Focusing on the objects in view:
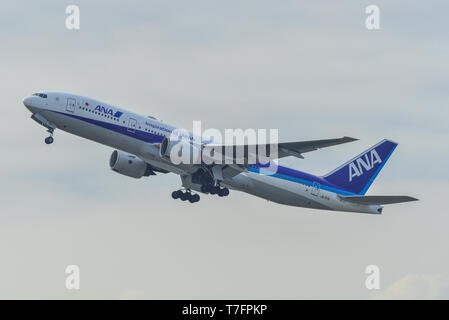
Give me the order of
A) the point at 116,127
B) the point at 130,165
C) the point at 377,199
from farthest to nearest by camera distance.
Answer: the point at 130,165 < the point at 377,199 < the point at 116,127

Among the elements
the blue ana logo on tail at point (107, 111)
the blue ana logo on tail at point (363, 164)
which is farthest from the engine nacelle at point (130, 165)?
the blue ana logo on tail at point (363, 164)

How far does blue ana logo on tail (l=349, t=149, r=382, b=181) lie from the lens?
62803 millimetres

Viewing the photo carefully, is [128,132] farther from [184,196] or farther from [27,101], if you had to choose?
[184,196]

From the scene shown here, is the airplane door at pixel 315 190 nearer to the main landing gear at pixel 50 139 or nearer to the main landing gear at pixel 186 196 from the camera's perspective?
the main landing gear at pixel 186 196

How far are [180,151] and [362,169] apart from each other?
16343 millimetres

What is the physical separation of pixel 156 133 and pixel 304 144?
9.47 m

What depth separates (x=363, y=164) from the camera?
210 feet

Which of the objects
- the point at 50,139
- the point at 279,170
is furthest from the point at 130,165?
the point at 279,170

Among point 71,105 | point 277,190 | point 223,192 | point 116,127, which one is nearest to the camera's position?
point 71,105

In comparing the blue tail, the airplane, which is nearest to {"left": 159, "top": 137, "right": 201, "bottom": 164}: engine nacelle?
the airplane

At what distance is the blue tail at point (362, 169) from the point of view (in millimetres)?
61625

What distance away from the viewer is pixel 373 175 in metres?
64.0
